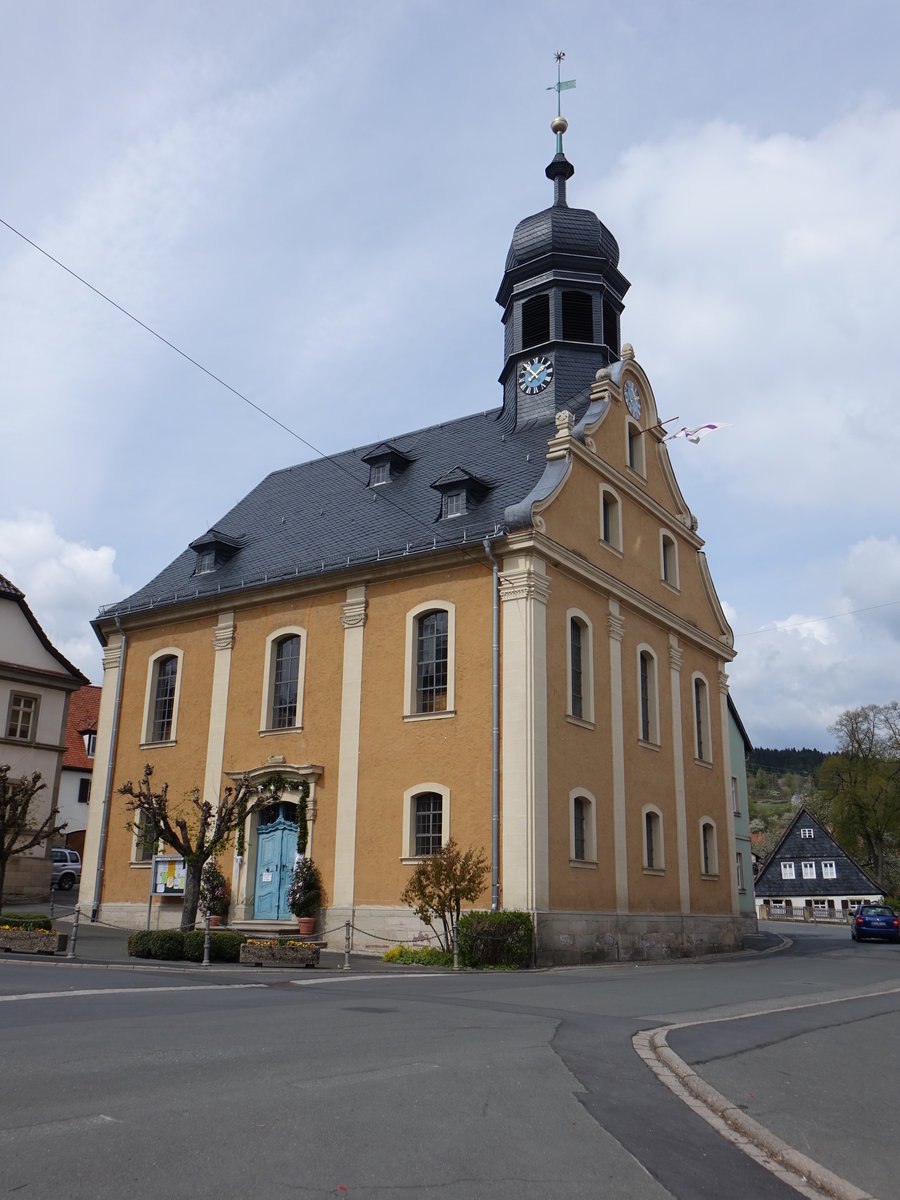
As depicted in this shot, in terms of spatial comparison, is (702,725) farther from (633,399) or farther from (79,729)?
(79,729)

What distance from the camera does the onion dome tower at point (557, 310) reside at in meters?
29.5

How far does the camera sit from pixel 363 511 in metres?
28.7

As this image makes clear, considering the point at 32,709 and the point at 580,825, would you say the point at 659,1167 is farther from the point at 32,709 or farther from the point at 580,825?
the point at 32,709

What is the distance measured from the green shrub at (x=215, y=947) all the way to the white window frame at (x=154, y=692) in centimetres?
1006

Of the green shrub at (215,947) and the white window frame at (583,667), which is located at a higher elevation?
the white window frame at (583,667)

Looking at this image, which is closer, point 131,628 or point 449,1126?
point 449,1126

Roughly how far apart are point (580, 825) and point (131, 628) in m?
14.1

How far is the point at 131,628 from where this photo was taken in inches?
1194

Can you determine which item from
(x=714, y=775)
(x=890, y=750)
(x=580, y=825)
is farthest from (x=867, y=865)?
(x=580, y=825)

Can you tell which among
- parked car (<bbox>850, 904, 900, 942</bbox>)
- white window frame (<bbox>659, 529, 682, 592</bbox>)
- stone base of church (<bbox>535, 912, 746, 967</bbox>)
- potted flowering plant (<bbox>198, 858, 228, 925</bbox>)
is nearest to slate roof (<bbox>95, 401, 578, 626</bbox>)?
white window frame (<bbox>659, 529, 682, 592</bbox>)

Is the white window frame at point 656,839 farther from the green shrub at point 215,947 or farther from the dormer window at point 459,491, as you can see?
the green shrub at point 215,947

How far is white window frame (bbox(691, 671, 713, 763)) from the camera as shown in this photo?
30859 millimetres

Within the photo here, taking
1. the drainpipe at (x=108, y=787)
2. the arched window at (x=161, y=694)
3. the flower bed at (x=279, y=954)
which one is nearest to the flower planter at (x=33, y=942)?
the flower bed at (x=279, y=954)

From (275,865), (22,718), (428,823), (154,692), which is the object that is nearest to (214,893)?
(275,865)
